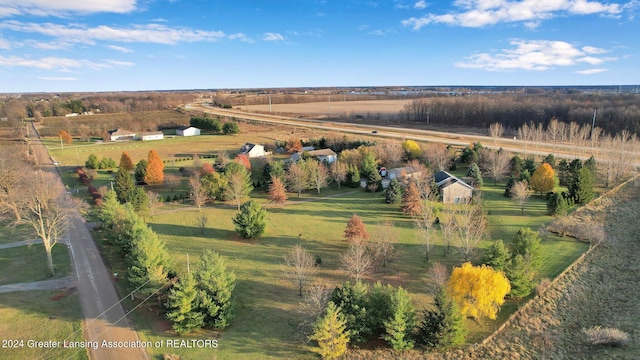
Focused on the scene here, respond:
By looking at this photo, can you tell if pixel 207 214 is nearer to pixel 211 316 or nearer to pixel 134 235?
pixel 134 235

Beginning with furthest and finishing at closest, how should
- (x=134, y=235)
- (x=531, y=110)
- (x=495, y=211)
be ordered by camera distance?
(x=531, y=110), (x=495, y=211), (x=134, y=235)

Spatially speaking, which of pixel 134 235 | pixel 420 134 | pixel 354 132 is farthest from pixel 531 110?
pixel 134 235

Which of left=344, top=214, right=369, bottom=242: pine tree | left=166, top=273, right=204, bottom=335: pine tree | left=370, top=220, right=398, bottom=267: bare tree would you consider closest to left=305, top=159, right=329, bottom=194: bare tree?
left=344, top=214, right=369, bottom=242: pine tree

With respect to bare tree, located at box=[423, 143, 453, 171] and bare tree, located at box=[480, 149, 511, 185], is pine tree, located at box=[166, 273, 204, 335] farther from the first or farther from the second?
bare tree, located at box=[480, 149, 511, 185]

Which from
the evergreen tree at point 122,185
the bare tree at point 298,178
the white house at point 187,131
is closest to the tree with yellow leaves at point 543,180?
the bare tree at point 298,178

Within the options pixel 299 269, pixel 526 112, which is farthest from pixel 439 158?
pixel 526 112
